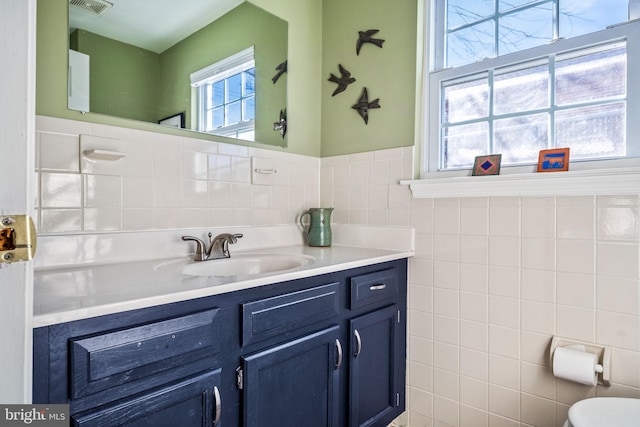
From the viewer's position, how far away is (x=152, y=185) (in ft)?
4.58

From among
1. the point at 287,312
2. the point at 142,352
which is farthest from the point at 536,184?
the point at 142,352

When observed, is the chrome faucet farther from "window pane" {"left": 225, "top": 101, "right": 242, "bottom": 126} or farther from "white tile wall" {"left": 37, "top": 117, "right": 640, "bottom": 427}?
"window pane" {"left": 225, "top": 101, "right": 242, "bottom": 126}

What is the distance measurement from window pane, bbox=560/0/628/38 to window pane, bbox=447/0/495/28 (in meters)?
0.30

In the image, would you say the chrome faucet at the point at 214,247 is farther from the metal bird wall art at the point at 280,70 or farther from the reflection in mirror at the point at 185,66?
the metal bird wall art at the point at 280,70

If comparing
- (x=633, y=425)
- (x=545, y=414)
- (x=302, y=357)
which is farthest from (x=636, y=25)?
(x=302, y=357)

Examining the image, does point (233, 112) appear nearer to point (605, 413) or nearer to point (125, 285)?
point (125, 285)

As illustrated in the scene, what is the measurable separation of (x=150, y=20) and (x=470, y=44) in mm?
1394

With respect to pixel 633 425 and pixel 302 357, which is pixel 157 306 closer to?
pixel 302 357

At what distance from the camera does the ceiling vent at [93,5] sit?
1.22 m

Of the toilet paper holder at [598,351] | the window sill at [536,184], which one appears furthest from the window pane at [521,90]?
the toilet paper holder at [598,351]

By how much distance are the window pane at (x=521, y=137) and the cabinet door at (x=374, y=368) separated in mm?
840

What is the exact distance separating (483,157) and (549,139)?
249 mm

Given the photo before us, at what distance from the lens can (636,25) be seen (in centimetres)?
125

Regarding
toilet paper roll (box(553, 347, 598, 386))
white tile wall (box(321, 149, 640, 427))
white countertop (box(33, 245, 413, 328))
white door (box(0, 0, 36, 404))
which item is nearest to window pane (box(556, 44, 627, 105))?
white tile wall (box(321, 149, 640, 427))
